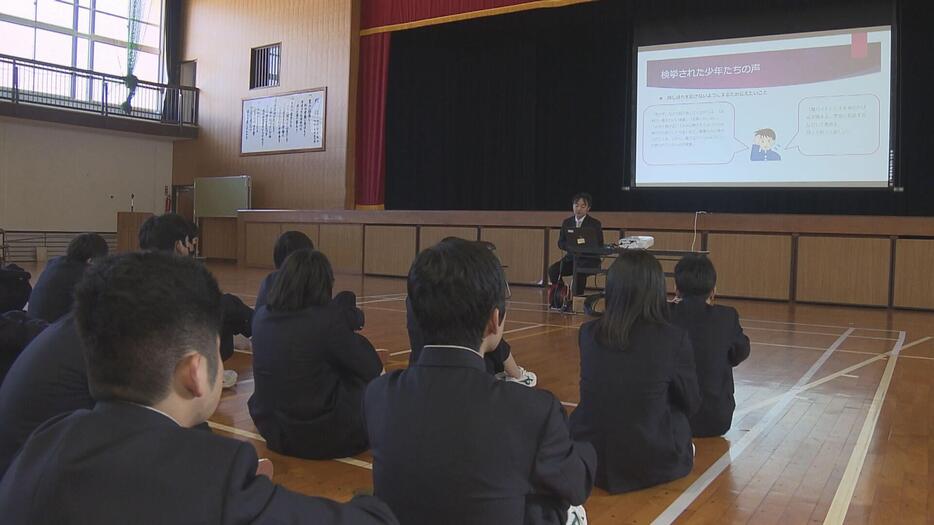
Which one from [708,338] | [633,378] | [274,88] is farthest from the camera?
[274,88]

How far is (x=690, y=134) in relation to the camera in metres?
9.75

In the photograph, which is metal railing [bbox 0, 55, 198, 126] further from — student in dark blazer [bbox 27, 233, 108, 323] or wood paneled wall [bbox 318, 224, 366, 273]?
student in dark blazer [bbox 27, 233, 108, 323]

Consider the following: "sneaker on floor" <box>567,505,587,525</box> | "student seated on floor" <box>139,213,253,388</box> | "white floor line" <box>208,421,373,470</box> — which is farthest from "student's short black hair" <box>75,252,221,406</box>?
"student seated on floor" <box>139,213,253,388</box>

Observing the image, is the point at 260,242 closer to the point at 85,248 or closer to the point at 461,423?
the point at 85,248

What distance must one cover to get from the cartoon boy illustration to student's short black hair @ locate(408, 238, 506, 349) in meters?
8.75

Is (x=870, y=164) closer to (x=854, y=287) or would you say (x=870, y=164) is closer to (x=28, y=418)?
(x=854, y=287)

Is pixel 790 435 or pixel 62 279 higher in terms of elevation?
pixel 62 279

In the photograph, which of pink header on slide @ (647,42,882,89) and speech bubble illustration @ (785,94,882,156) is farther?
pink header on slide @ (647,42,882,89)

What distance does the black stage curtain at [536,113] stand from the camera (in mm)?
10227

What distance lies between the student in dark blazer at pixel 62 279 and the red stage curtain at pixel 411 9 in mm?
7926

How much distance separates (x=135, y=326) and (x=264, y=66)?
45.6ft

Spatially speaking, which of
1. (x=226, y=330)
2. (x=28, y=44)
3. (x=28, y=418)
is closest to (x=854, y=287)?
(x=226, y=330)

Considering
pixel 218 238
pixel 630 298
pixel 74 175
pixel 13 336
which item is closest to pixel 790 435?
pixel 630 298

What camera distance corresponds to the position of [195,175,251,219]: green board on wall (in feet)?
44.8
